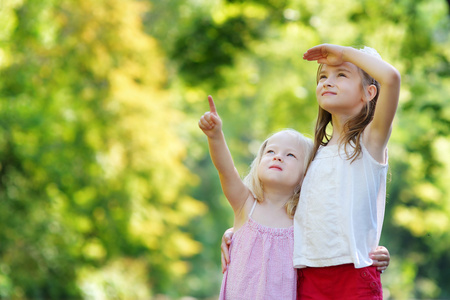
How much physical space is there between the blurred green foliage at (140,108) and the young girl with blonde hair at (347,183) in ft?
14.4

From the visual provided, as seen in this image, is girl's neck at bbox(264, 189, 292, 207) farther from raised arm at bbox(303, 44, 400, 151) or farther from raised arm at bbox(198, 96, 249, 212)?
raised arm at bbox(303, 44, 400, 151)

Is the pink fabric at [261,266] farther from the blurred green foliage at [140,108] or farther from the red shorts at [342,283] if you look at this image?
the blurred green foliage at [140,108]

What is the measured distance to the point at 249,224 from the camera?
263 cm

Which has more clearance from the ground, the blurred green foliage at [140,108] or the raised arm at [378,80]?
the blurred green foliage at [140,108]

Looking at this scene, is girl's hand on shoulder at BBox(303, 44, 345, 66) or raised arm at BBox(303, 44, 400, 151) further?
girl's hand on shoulder at BBox(303, 44, 345, 66)

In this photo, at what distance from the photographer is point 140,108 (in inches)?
465

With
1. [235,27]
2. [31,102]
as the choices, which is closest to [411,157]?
[235,27]

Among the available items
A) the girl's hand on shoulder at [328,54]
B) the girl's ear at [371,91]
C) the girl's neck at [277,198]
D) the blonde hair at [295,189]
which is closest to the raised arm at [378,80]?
the girl's hand on shoulder at [328,54]

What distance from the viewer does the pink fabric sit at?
2484 mm

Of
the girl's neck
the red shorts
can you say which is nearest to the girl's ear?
the girl's neck

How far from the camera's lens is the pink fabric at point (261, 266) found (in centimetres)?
248

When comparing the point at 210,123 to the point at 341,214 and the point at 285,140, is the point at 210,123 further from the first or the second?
the point at 341,214

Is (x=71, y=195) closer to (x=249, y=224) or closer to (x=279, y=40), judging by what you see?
(x=279, y=40)

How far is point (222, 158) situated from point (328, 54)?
1.98 feet
